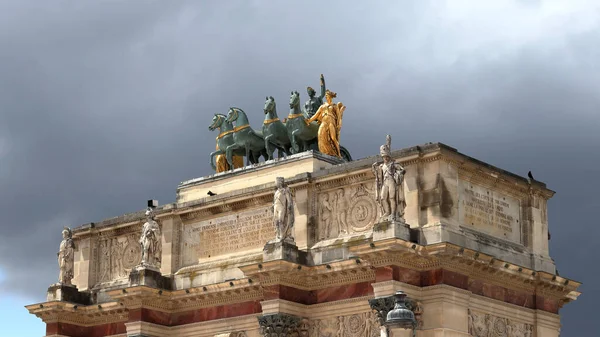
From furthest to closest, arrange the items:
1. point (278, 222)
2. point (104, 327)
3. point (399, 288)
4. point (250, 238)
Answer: point (104, 327), point (250, 238), point (278, 222), point (399, 288)

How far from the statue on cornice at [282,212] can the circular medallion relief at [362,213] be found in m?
1.76

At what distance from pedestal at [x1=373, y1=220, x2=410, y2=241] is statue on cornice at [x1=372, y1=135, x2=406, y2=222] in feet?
0.83

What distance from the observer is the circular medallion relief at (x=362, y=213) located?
3622 cm

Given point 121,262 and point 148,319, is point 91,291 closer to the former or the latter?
point 121,262

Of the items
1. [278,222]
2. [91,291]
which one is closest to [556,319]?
[278,222]

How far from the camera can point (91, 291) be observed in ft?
140

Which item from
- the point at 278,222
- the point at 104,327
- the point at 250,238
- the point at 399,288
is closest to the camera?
the point at 399,288

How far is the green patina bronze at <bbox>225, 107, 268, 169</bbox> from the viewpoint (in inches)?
1639

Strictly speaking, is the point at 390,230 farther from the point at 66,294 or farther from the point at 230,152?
the point at 66,294

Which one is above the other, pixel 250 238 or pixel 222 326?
pixel 250 238

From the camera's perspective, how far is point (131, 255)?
4238cm

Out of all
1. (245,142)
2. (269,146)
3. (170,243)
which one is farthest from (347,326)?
(245,142)

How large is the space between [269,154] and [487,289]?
905cm

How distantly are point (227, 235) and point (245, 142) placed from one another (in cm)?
354
